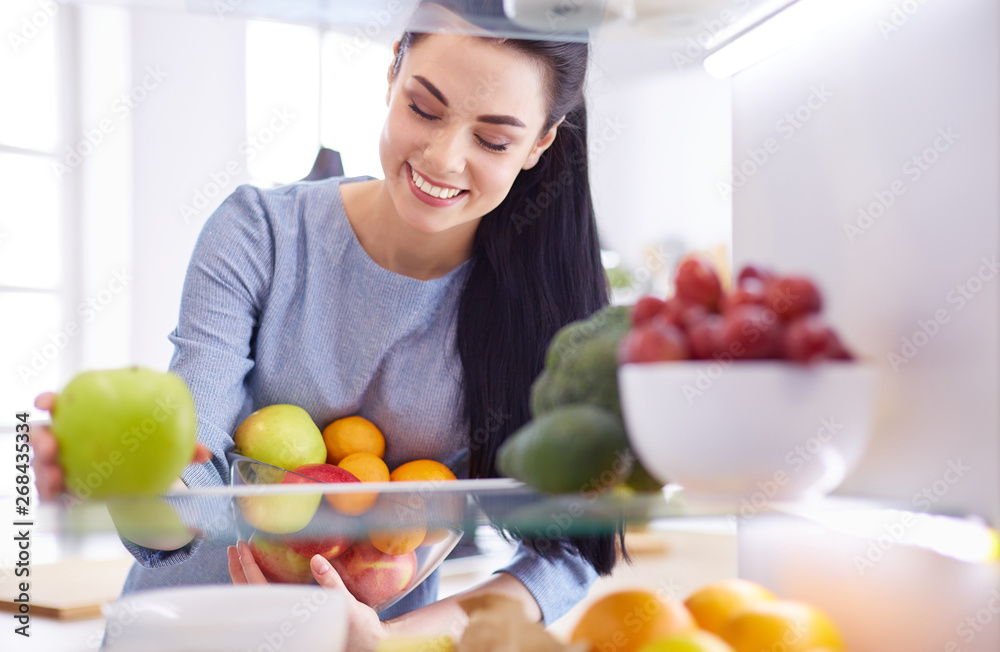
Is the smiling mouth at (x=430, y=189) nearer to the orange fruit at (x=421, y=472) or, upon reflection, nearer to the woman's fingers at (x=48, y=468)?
the orange fruit at (x=421, y=472)

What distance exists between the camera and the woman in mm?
799

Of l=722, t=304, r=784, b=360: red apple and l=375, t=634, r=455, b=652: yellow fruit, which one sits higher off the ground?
l=722, t=304, r=784, b=360: red apple

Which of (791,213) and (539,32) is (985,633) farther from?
(539,32)

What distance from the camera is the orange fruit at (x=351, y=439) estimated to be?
2.88ft

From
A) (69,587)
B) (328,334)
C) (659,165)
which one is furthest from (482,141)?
(659,165)

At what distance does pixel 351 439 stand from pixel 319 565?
20 centimetres

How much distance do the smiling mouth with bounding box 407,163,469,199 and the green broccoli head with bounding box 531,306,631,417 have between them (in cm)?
45

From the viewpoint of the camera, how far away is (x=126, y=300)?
318cm

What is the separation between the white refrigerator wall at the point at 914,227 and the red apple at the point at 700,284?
2.8 inches

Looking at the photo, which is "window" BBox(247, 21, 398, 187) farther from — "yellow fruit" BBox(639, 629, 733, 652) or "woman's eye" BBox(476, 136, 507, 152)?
"yellow fruit" BBox(639, 629, 733, 652)

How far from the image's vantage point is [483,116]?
778 mm

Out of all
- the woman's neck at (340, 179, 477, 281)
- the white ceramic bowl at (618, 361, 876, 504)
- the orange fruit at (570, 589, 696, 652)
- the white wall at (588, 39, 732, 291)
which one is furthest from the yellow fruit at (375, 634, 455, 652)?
the white wall at (588, 39, 732, 291)

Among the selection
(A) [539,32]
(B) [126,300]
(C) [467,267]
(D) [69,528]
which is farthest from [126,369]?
(B) [126,300]

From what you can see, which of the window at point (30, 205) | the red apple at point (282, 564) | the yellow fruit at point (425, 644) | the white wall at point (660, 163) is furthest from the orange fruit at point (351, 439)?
the white wall at point (660, 163)
